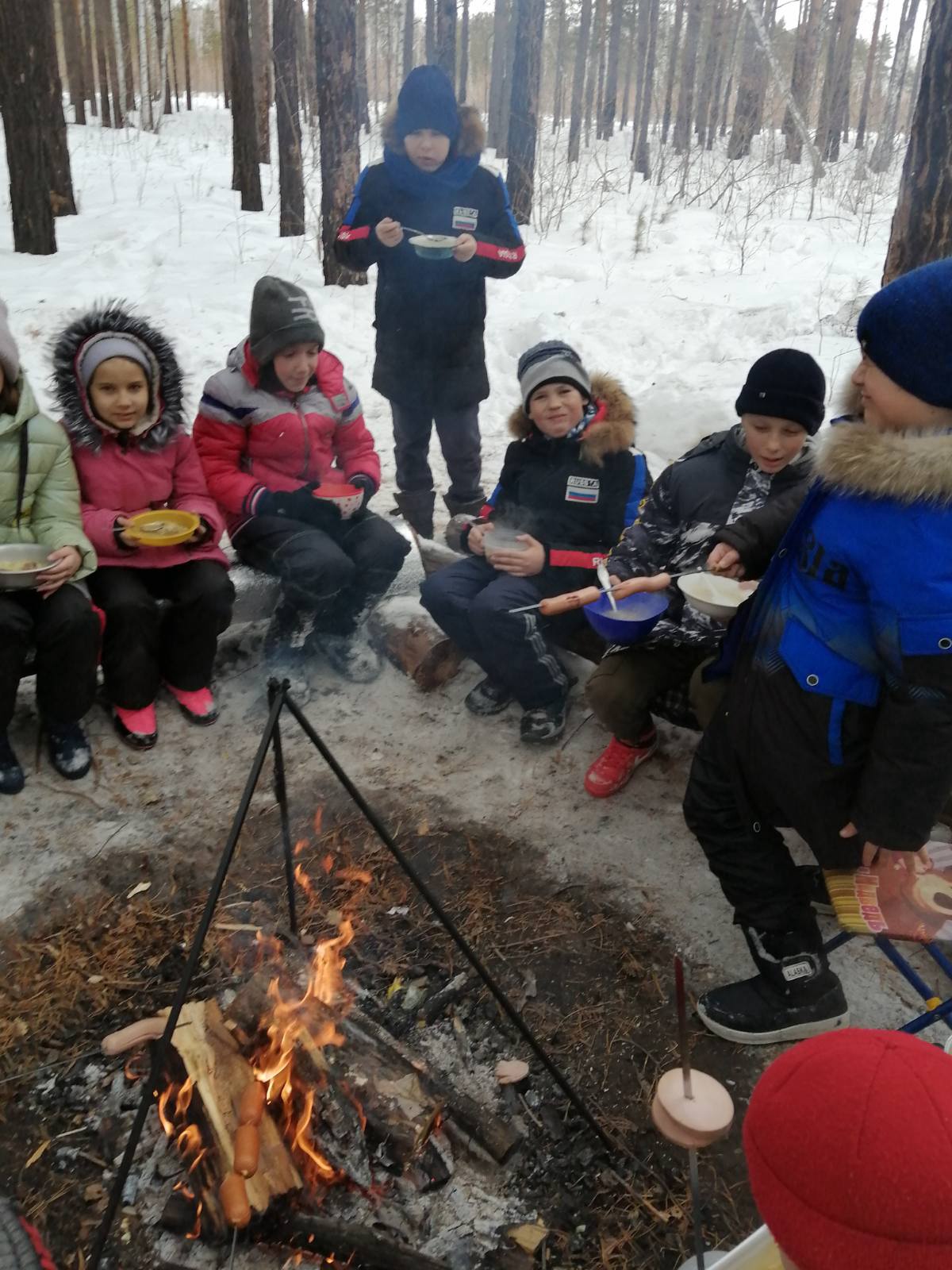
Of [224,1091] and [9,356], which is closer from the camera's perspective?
[224,1091]

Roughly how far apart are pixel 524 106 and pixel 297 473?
9.56m

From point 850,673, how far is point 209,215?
11204 mm

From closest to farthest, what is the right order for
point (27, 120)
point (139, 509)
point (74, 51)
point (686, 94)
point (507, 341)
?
point (139, 509), point (507, 341), point (27, 120), point (686, 94), point (74, 51)

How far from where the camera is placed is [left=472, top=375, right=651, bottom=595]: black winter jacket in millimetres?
3635

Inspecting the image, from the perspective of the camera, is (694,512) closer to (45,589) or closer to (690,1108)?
(690,1108)

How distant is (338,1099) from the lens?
6.60 feet

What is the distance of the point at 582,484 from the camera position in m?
3.72

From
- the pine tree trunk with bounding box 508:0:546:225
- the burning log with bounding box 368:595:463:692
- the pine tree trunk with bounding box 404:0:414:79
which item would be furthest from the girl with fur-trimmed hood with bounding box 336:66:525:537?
the pine tree trunk with bounding box 404:0:414:79

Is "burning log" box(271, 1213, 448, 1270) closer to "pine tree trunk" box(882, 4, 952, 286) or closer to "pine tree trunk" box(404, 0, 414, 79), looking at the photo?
"pine tree trunk" box(882, 4, 952, 286)

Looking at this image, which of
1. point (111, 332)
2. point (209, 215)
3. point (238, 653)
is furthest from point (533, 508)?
point (209, 215)

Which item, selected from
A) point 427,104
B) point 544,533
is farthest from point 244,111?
point 544,533

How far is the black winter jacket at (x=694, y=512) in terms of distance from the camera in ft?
10.2

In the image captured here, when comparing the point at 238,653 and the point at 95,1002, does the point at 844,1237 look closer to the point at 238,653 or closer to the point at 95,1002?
the point at 95,1002

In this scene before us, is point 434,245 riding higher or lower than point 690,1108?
higher
